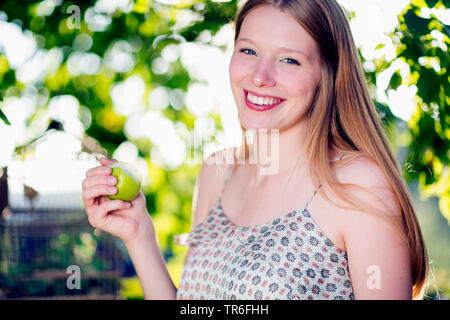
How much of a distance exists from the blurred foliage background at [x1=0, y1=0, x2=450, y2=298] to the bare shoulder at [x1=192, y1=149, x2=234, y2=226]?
524 mm

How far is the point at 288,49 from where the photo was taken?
1.87 metres

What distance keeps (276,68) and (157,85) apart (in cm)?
234

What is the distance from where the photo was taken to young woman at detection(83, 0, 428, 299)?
1.70 m

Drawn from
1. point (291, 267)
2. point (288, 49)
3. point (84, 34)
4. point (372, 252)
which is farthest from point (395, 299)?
point (84, 34)

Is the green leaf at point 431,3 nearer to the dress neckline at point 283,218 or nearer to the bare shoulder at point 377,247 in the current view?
the bare shoulder at point 377,247

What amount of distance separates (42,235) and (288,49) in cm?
334

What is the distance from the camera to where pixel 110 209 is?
199 centimetres

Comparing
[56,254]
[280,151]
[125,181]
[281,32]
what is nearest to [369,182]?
[280,151]

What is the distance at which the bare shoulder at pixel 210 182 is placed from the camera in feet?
7.93

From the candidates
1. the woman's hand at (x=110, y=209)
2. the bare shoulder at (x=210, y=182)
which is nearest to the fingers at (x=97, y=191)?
the woman's hand at (x=110, y=209)

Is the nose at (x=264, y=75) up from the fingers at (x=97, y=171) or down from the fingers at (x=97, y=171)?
up

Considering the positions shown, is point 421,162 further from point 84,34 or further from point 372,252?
point 84,34

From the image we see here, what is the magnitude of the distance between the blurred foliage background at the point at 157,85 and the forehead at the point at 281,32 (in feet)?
1.87
